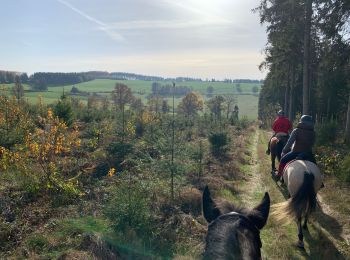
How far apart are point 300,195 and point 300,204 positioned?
0.53ft

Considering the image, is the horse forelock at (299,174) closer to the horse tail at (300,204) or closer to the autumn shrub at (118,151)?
the horse tail at (300,204)

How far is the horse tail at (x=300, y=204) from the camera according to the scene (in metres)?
5.96

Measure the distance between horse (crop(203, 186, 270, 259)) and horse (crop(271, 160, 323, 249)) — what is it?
293 centimetres

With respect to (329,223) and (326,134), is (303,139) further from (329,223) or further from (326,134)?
(326,134)

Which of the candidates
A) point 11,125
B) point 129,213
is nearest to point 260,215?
point 129,213

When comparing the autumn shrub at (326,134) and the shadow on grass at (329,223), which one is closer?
the shadow on grass at (329,223)

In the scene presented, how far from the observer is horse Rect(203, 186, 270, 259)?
90.2 inches

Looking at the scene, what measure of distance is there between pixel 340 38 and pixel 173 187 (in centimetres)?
1245

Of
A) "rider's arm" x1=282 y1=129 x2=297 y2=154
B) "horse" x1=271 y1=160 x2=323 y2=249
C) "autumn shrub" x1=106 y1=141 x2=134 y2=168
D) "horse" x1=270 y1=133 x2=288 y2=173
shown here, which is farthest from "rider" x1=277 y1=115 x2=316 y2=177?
"autumn shrub" x1=106 y1=141 x2=134 y2=168

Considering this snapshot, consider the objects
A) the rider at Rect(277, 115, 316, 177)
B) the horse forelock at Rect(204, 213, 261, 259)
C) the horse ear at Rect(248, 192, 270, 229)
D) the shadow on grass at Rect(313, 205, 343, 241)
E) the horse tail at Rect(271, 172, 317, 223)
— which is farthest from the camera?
the rider at Rect(277, 115, 316, 177)

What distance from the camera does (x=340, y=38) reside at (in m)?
15.9

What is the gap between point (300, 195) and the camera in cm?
606

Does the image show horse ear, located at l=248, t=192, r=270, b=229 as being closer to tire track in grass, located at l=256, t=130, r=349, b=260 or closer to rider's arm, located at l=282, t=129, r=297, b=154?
tire track in grass, located at l=256, t=130, r=349, b=260

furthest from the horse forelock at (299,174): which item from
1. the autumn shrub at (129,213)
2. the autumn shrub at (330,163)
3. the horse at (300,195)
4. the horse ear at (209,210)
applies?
the autumn shrub at (330,163)
